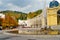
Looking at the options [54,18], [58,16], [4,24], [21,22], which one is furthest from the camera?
[21,22]

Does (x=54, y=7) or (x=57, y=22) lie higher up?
(x=54, y=7)

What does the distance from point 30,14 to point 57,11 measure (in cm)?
5888

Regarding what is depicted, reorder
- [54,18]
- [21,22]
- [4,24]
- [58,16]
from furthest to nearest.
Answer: [21,22], [4,24], [58,16], [54,18]

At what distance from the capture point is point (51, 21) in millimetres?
53906

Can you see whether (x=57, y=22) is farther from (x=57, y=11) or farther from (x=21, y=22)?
(x=21, y=22)

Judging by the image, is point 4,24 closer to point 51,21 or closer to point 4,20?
point 4,20

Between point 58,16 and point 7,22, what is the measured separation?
25694mm

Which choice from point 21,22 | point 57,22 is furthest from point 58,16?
point 21,22

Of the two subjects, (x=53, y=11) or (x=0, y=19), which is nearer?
(x=53, y=11)

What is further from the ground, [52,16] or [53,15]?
[53,15]

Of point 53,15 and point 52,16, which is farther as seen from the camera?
point 53,15

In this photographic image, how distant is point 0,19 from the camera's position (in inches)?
2938

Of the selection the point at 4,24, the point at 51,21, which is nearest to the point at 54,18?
the point at 51,21

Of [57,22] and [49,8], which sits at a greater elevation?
[49,8]
